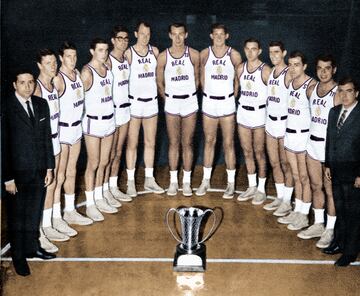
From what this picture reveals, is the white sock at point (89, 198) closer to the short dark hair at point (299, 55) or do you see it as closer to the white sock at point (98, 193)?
the white sock at point (98, 193)

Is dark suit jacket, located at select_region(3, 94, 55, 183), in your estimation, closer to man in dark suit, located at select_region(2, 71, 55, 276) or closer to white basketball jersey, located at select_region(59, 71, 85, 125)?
man in dark suit, located at select_region(2, 71, 55, 276)

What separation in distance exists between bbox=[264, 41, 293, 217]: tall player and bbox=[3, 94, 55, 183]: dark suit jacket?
1.95m

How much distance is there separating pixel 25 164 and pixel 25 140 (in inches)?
7.0

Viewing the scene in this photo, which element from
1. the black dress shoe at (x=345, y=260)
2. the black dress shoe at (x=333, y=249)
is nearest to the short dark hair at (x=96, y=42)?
the black dress shoe at (x=333, y=249)

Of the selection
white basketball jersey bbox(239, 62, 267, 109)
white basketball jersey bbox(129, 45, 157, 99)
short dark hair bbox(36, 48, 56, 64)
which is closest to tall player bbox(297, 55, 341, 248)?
white basketball jersey bbox(239, 62, 267, 109)

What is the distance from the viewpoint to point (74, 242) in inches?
192

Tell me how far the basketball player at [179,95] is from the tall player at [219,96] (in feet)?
0.35

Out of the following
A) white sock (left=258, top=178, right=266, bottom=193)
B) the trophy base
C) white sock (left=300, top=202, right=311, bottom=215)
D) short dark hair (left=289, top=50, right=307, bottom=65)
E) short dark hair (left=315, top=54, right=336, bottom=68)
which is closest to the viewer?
the trophy base

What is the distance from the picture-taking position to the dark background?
4523mm

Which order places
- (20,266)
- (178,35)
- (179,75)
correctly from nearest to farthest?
(20,266) → (178,35) → (179,75)

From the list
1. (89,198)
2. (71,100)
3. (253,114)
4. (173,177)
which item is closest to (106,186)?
(89,198)

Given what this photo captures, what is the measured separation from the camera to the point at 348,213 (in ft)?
15.4

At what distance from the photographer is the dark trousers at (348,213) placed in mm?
4660

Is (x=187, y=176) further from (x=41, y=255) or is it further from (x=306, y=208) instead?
(x=41, y=255)
